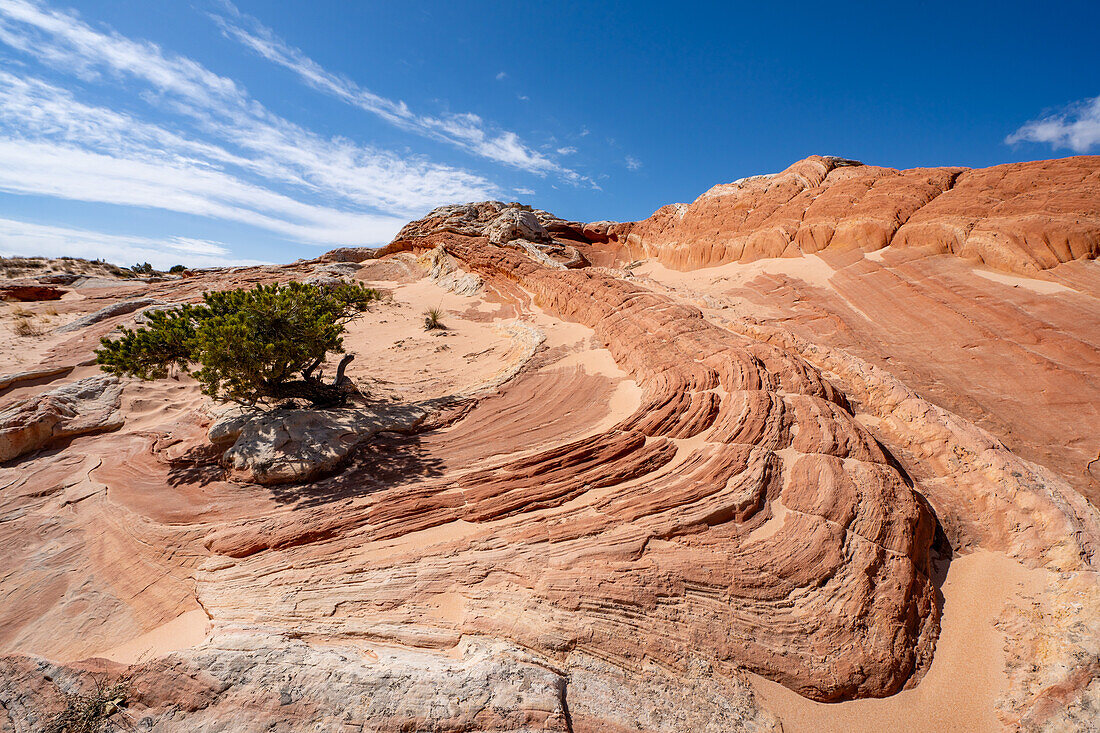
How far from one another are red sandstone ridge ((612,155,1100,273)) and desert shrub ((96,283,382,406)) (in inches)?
683

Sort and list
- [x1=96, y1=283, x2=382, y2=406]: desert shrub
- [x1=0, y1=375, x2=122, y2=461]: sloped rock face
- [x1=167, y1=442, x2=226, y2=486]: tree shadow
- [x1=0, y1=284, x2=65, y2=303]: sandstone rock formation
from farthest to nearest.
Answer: [x1=0, y1=284, x2=65, y2=303]: sandstone rock formation → [x1=96, y1=283, x2=382, y2=406]: desert shrub → [x1=0, y1=375, x2=122, y2=461]: sloped rock face → [x1=167, y1=442, x2=226, y2=486]: tree shadow

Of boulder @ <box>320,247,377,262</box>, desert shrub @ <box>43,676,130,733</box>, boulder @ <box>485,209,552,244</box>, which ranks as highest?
boulder @ <box>485,209,552,244</box>


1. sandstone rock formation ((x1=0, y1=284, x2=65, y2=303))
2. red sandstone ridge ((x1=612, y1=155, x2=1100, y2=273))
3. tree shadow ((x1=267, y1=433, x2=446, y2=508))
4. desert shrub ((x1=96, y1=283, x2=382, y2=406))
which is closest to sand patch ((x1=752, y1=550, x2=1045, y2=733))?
tree shadow ((x1=267, y1=433, x2=446, y2=508))

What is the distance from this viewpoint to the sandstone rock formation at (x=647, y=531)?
3.62m

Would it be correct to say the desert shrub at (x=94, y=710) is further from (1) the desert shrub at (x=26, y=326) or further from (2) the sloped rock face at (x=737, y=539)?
(1) the desert shrub at (x=26, y=326)

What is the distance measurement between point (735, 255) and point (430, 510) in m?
18.1

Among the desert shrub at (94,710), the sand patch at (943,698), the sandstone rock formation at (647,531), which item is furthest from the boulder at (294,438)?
the sand patch at (943,698)

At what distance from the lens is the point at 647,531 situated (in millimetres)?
5246

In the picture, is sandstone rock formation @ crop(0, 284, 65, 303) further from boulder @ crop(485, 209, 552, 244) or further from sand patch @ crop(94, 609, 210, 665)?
sand patch @ crop(94, 609, 210, 665)

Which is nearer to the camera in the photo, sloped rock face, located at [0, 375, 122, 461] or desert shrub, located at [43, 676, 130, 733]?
desert shrub, located at [43, 676, 130, 733]

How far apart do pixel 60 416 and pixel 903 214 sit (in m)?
24.0

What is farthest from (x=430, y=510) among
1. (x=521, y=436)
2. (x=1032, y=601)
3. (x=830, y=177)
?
(x=830, y=177)

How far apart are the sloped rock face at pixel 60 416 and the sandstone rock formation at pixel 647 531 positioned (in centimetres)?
45

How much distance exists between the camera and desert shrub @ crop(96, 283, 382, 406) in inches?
322
